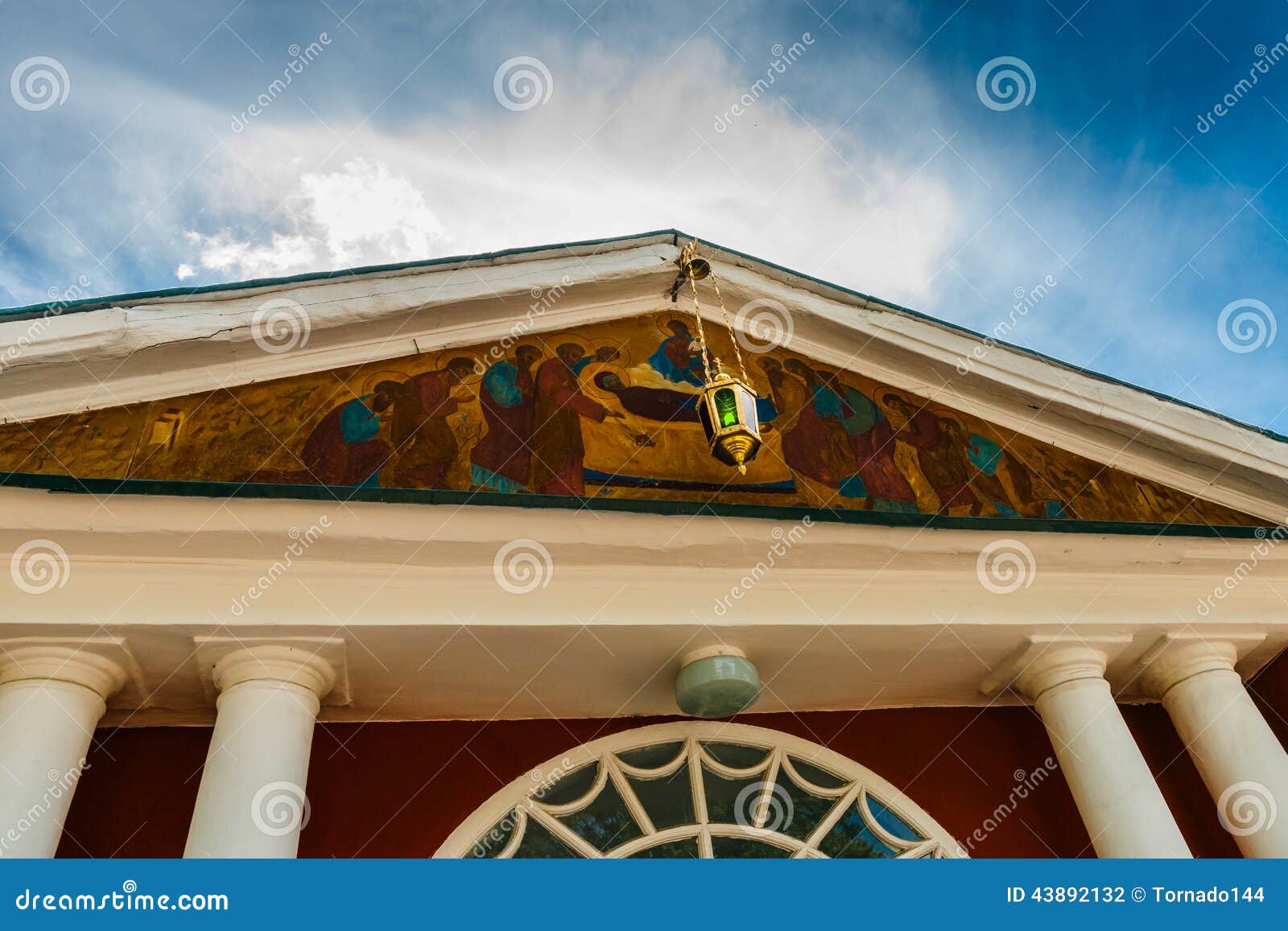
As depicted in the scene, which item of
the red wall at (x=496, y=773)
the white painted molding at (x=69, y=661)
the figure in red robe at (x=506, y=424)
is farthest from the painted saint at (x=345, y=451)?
the red wall at (x=496, y=773)

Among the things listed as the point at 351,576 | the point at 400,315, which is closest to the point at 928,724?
the point at 351,576

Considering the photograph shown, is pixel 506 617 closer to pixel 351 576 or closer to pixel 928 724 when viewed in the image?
pixel 351 576

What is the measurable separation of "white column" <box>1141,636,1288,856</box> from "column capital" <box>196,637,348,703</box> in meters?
4.84

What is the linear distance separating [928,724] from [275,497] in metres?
4.19

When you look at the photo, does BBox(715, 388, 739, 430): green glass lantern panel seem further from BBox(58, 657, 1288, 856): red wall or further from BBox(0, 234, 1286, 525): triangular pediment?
BBox(58, 657, 1288, 856): red wall

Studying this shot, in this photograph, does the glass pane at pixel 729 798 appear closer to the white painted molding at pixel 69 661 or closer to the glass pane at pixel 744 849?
the glass pane at pixel 744 849

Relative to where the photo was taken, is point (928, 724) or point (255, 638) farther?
point (928, 724)

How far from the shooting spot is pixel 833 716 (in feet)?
20.6

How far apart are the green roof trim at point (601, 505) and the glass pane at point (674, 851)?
1813 millimetres

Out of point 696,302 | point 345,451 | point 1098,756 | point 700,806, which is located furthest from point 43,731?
point 1098,756

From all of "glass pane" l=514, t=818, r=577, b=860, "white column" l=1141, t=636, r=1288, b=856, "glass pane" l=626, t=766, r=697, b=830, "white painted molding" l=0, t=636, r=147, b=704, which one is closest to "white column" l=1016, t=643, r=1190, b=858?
"white column" l=1141, t=636, r=1288, b=856

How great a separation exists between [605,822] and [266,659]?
6.73ft

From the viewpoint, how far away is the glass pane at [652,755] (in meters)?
5.88

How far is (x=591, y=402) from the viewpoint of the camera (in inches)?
235
